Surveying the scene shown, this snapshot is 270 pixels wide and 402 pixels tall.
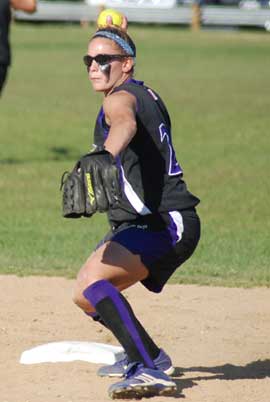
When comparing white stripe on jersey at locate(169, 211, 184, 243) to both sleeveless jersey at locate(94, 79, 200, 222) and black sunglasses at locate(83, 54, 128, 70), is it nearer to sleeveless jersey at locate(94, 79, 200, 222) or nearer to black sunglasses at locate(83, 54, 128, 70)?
sleeveless jersey at locate(94, 79, 200, 222)

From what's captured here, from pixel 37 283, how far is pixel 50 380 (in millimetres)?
2613

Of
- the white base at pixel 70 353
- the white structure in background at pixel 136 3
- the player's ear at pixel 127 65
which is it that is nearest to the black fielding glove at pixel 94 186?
the player's ear at pixel 127 65

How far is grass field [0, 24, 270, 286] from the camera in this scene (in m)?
9.95

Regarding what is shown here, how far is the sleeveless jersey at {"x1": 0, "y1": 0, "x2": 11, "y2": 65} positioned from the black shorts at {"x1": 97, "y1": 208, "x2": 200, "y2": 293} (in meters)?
8.55

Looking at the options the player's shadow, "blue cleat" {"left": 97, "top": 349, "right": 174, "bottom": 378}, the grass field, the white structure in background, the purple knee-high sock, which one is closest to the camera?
the purple knee-high sock

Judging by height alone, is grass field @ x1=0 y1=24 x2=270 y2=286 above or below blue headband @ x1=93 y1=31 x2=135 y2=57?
below

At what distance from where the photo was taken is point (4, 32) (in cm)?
1409

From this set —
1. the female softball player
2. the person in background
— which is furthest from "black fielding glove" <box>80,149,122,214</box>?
the person in background

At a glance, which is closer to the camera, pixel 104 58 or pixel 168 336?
pixel 104 58

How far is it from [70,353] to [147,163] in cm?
148

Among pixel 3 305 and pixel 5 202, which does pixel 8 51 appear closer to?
pixel 5 202

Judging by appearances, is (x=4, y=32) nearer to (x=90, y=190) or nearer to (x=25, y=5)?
(x=25, y=5)

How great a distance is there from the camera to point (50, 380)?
19.9ft

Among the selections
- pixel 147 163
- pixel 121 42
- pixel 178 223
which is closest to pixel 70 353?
pixel 178 223
